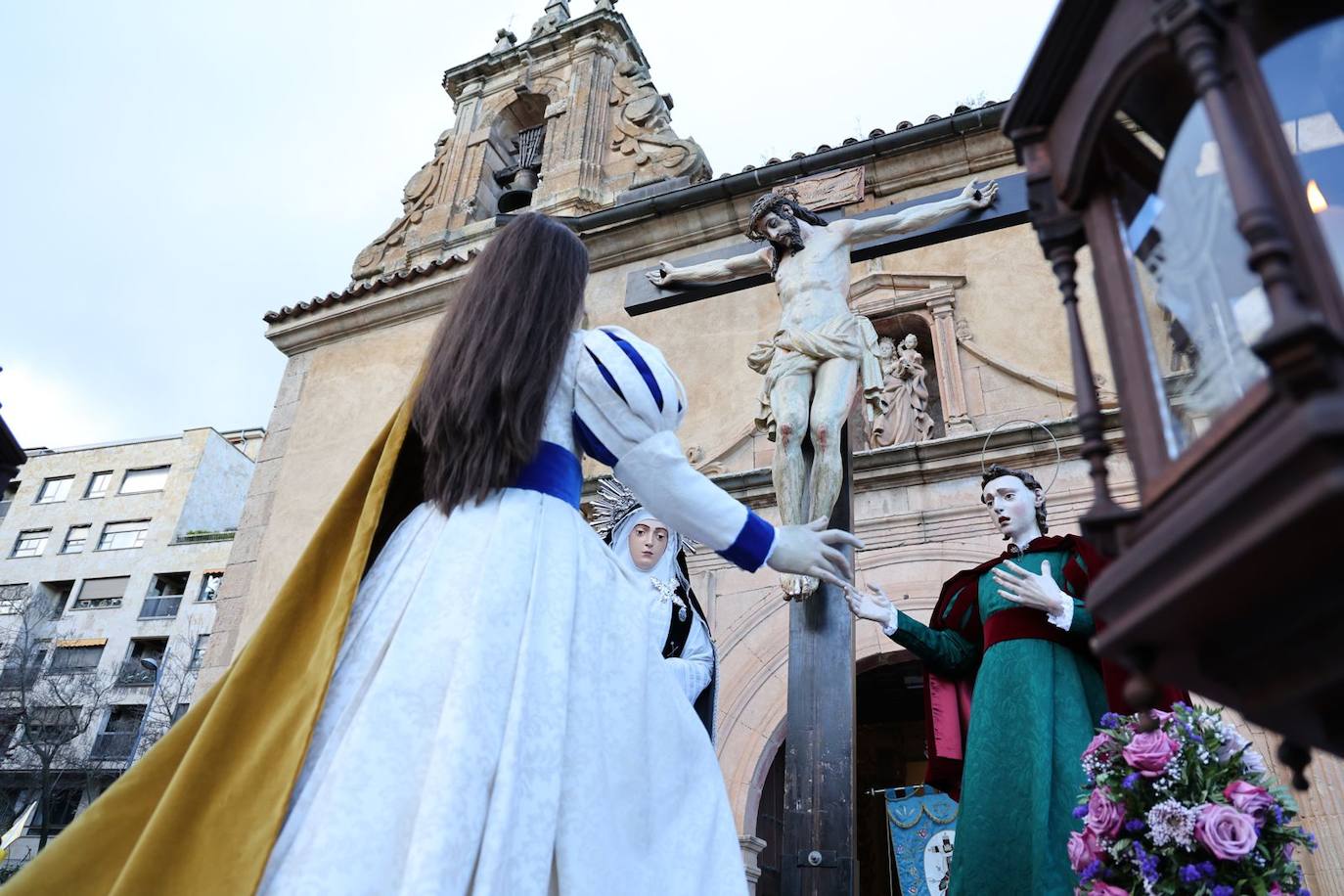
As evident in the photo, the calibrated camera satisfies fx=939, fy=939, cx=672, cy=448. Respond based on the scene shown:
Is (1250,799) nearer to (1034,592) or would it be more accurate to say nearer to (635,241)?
(1034,592)

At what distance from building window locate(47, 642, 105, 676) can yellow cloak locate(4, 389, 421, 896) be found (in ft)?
113

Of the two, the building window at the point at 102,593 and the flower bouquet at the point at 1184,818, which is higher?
the building window at the point at 102,593

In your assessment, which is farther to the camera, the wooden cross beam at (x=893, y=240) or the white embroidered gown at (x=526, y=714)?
the wooden cross beam at (x=893, y=240)

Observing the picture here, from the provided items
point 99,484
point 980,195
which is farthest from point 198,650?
point 980,195

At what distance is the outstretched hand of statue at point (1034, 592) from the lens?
9.34 ft

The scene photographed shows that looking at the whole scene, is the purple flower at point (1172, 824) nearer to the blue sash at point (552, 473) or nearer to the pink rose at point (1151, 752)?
the pink rose at point (1151, 752)

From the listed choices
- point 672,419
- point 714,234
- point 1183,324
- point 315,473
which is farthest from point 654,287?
point 315,473

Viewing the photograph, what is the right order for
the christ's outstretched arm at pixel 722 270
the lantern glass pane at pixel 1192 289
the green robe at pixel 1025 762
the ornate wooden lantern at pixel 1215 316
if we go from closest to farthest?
the ornate wooden lantern at pixel 1215 316 < the lantern glass pane at pixel 1192 289 < the green robe at pixel 1025 762 < the christ's outstretched arm at pixel 722 270

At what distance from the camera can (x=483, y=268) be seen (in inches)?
84.9

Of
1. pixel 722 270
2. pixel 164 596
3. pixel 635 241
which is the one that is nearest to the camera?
pixel 722 270

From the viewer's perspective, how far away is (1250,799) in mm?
2186

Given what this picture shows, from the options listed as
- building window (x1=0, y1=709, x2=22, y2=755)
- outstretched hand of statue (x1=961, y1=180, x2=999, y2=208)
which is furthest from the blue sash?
building window (x1=0, y1=709, x2=22, y2=755)

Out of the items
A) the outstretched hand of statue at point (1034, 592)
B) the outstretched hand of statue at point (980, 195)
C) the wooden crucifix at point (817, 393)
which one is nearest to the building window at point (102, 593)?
the wooden crucifix at point (817, 393)

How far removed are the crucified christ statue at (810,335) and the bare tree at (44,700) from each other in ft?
76.4
